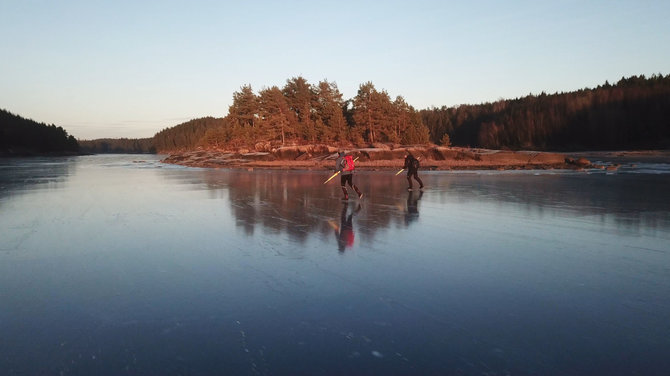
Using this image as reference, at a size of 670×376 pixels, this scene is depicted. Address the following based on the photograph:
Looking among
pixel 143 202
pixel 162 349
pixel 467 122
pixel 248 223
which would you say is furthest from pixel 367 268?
pixel 467 122

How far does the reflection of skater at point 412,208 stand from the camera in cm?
1081

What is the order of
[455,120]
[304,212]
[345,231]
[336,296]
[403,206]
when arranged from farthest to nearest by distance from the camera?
1. [455,120]
2. [403,206]
3. [304,212]
4. [345,231]
5. [336,296]

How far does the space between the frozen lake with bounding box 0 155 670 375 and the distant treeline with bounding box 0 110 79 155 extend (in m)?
114

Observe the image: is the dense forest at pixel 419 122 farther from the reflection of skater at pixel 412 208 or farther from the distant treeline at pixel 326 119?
the reflection of skater at pixel 412 208

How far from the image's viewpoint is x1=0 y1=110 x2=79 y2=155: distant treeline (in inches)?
3912

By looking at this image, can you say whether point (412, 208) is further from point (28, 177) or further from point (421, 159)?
point (421, 159)

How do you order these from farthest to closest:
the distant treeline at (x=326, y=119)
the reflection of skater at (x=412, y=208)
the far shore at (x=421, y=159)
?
the distant treeline at (x=326, y=119)
the far shore at (x=421, y=159)
the reflection of skater at (x=412, y=208)

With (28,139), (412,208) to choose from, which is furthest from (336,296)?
(28,139)

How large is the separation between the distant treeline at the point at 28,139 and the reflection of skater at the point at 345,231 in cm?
11278

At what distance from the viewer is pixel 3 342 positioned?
389 centimetres

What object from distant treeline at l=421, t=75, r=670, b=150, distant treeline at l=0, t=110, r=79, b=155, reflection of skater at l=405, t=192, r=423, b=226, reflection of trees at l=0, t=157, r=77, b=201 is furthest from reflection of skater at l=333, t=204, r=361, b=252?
distant treeline at l=0, t=110, r=79, b=155

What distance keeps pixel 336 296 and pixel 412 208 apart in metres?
8.20

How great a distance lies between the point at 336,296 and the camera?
16.7ft

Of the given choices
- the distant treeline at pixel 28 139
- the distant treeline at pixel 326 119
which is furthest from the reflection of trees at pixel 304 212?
the distant treeline at pixel 28 139
